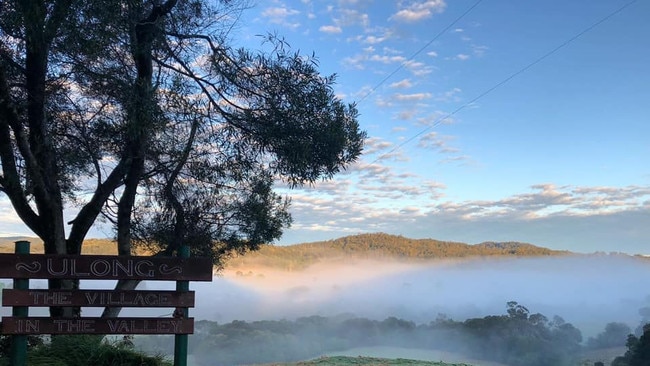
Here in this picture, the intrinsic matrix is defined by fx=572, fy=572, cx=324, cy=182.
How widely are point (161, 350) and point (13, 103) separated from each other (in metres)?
3.55

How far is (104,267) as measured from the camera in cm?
628

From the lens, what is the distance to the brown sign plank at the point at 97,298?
6.00m

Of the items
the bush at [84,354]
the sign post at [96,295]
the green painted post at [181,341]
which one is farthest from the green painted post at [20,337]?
the green painted post at [181,341]

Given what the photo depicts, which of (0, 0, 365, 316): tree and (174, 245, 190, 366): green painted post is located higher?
(0, 0, 365, 316): tree

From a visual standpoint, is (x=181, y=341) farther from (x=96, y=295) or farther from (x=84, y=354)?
(x=84, y=354)

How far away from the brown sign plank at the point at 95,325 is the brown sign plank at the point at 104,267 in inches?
18.3

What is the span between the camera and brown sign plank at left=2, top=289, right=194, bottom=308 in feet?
19.7

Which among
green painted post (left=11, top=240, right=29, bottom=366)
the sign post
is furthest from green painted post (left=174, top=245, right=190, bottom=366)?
green painted post (left=11, top=240, right=29, bottom=366)

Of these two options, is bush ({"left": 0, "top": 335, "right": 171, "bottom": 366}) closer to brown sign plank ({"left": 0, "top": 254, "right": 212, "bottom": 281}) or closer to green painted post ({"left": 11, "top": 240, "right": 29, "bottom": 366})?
green painted post ({"left": 11, "top": 240, "right": 29, "bottom": 366})

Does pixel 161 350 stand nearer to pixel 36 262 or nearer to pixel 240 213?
pixel 36 262

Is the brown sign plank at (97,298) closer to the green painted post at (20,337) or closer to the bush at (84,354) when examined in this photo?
the green painted post at (20,337)

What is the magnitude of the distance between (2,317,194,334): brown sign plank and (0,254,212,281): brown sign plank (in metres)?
0.46

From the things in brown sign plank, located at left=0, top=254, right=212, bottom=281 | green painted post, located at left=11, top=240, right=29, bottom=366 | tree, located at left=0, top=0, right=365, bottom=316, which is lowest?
green painted post, located at left=11, top=240, right=29, bottom=366

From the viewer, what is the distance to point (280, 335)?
26.8 metres
